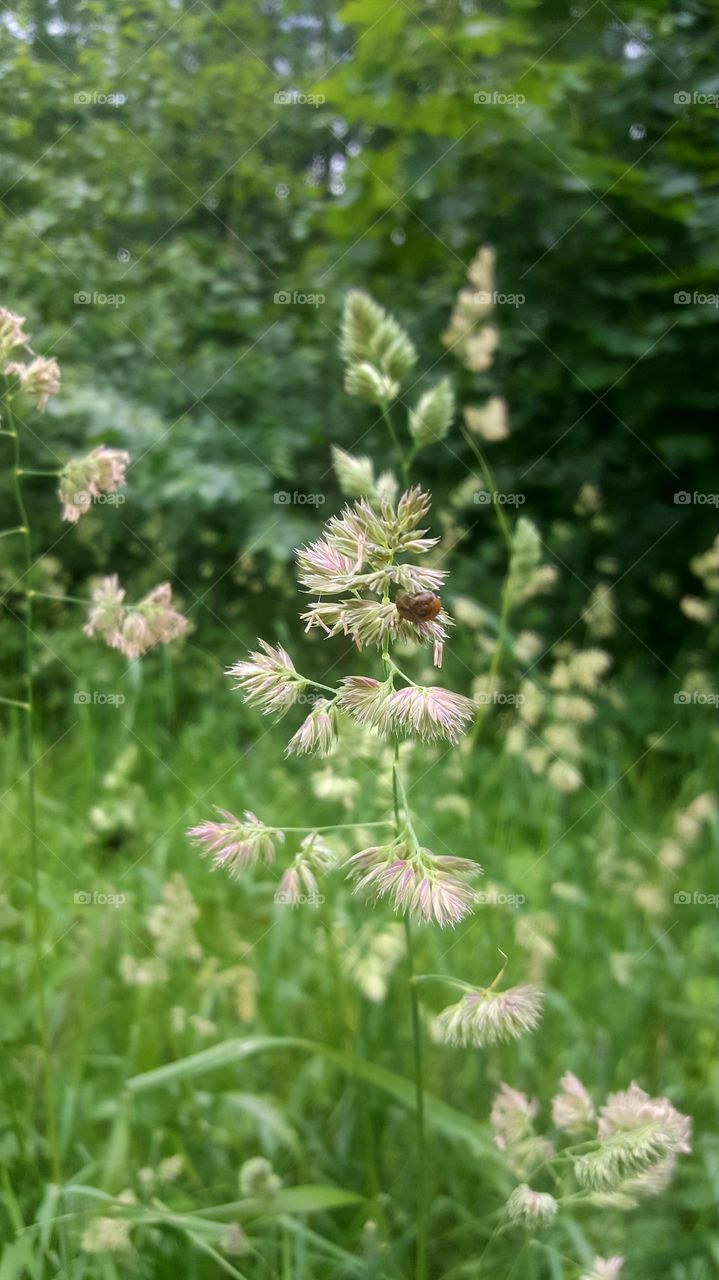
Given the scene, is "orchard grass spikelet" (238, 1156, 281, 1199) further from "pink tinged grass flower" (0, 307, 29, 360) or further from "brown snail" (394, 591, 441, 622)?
"pink tinged grass flower" (0, 307, 29, 360)

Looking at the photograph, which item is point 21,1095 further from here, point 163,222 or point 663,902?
point 163,222

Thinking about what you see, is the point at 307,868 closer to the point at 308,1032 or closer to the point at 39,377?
the point at 39,377

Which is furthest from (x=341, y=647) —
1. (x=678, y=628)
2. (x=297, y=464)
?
(x=678, y=628)
